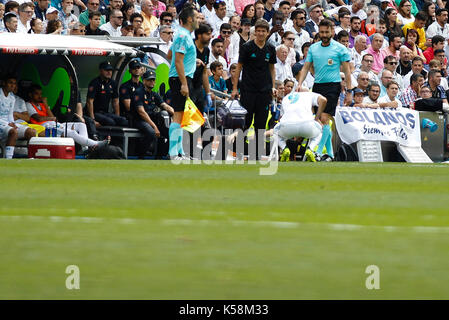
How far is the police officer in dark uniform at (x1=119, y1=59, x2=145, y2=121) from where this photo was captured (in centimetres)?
1862

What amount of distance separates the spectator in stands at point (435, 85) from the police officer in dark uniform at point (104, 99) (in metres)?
6.59

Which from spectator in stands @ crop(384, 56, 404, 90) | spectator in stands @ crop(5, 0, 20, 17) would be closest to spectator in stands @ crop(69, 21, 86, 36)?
spectator in stands @ crop(5, 0, 20, 17)

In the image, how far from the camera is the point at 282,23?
22391 millimetres

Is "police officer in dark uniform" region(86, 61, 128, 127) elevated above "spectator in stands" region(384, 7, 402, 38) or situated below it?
below

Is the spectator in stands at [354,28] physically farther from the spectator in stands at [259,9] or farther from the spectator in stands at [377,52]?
the spectator in stands at [259,9]

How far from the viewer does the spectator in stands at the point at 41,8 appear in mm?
19031

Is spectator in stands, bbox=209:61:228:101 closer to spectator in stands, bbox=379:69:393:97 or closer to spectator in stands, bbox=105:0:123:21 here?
spectator in stands, bbox=105:0:123:21

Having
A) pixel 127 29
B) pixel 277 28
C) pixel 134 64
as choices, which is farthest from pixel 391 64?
pixel 134 64

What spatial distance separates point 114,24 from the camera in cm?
1989

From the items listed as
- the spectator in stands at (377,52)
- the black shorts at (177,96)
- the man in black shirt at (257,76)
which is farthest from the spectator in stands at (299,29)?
the black shorts at (177,96)

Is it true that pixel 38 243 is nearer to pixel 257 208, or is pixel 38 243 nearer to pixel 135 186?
pixel 257 208

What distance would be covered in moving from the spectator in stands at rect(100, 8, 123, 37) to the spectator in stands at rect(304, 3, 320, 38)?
5240mm

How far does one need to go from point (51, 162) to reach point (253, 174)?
11.4 ft
